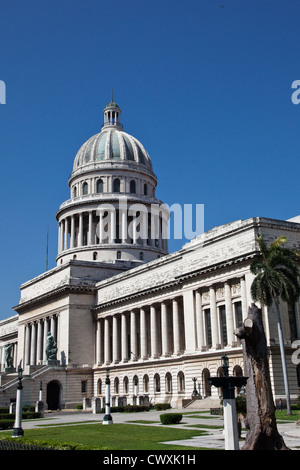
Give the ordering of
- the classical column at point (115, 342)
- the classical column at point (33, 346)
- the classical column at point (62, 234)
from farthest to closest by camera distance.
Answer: the classical column at point (62, 234)
the classical column at point (33, 346)
the classical column at point (115, 342)

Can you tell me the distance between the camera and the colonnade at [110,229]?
98.2 meters

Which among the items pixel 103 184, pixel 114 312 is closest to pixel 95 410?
pixel 114 312

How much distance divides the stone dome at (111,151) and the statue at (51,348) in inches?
1407

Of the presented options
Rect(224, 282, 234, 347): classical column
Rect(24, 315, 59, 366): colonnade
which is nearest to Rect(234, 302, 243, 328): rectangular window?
Rect(224, 282, 234, 347): classical column

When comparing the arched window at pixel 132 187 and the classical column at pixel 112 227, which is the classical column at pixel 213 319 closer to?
the classical column at pixel 112 227

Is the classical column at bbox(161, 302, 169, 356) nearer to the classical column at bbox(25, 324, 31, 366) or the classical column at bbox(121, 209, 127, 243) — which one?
the classical column at bbox(121, 209, 127, 243)

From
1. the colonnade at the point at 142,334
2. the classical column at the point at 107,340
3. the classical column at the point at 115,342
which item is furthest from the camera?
the classical column at the point at 107,340

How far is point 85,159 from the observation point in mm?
107562

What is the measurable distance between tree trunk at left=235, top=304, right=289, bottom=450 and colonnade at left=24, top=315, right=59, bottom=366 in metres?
66.8

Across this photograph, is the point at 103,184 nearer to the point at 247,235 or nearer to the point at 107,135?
the point at 107,135

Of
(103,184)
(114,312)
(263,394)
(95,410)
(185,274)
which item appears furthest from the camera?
(103,184)

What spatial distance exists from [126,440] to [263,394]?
32.0 ft

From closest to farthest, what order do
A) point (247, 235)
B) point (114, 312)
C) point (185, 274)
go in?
point (247, 235) < point (185, 274) < point (114, 312)

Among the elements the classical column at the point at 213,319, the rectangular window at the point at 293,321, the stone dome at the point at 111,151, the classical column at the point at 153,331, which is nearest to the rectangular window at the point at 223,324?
the classical column at the point at 213,319
